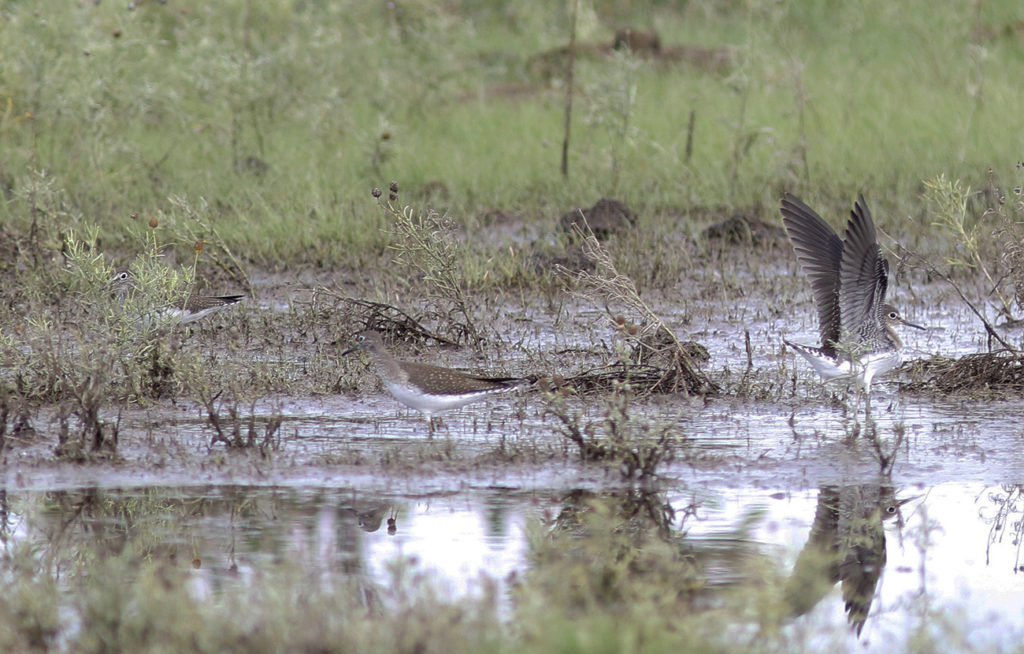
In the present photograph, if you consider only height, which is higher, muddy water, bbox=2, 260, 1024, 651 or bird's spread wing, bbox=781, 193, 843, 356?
bird's spread wing, bbox=781, 193, 843, 356

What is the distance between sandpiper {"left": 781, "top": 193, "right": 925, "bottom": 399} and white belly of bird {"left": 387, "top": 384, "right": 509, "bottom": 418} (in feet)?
4.80

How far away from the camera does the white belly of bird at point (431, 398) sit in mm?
6434

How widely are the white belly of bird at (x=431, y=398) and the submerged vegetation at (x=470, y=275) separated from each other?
0.17 meters

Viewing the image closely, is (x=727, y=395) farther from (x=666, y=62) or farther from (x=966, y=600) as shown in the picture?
(x=666, y=62)

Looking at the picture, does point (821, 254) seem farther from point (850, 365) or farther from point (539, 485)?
point (539, 485)

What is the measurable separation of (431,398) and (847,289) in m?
2.05

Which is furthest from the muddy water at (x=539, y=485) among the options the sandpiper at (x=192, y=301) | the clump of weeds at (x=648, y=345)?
the sandpiper at (x=192, y=301)

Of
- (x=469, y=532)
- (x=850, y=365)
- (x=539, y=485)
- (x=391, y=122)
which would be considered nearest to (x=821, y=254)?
(x=850, y=365)

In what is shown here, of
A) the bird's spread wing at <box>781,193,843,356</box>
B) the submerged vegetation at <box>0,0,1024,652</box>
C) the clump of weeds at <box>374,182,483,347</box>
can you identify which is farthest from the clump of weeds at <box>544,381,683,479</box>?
the clump of weeds at <box>374,182,483,347</box>

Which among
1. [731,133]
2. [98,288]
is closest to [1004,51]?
[731,133]

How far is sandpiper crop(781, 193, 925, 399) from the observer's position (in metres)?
6.63

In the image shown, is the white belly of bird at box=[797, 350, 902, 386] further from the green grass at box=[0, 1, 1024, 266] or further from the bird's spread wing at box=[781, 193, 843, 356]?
the green grass at box=[0, 1, 1024, 266]

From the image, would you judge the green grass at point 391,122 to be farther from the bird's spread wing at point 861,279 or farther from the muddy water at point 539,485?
the bird's spread wing at point 861,279

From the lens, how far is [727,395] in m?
7.25
